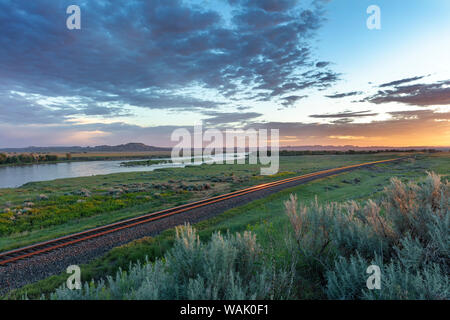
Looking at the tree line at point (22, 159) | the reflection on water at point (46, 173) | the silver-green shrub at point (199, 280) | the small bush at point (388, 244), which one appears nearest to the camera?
the silver-green shrub at point (199, 280)

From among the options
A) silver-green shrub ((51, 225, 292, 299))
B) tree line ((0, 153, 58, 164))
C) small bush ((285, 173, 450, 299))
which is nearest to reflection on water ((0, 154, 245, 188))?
tree line ((0, 153, 58, 164))

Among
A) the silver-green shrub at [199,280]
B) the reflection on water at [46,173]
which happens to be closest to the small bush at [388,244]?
the silver-green shrub at [199,280]

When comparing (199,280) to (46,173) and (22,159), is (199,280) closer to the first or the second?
(46,173)

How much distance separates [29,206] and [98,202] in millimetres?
5972

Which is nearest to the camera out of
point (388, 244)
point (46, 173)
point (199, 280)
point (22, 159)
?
point (199, 280)

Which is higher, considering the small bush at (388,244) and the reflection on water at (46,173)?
the small bush at (388,244)

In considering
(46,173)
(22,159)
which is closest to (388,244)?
(46,173)

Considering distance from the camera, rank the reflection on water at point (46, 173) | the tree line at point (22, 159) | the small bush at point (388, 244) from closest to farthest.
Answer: the small bush at point (388, 244)
the reflection on water at point (46, 173)
the tree line at point (22, 159)

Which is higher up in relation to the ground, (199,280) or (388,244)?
(199,280)

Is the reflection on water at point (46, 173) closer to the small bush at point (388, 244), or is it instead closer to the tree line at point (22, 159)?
the tree line at point (22, 159)

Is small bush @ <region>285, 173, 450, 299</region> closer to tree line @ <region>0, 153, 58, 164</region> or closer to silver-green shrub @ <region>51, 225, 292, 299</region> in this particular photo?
silver-green shrub @ <region>51, 225, 292, 299</region>

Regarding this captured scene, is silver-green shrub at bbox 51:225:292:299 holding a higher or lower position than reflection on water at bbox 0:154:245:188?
higher
